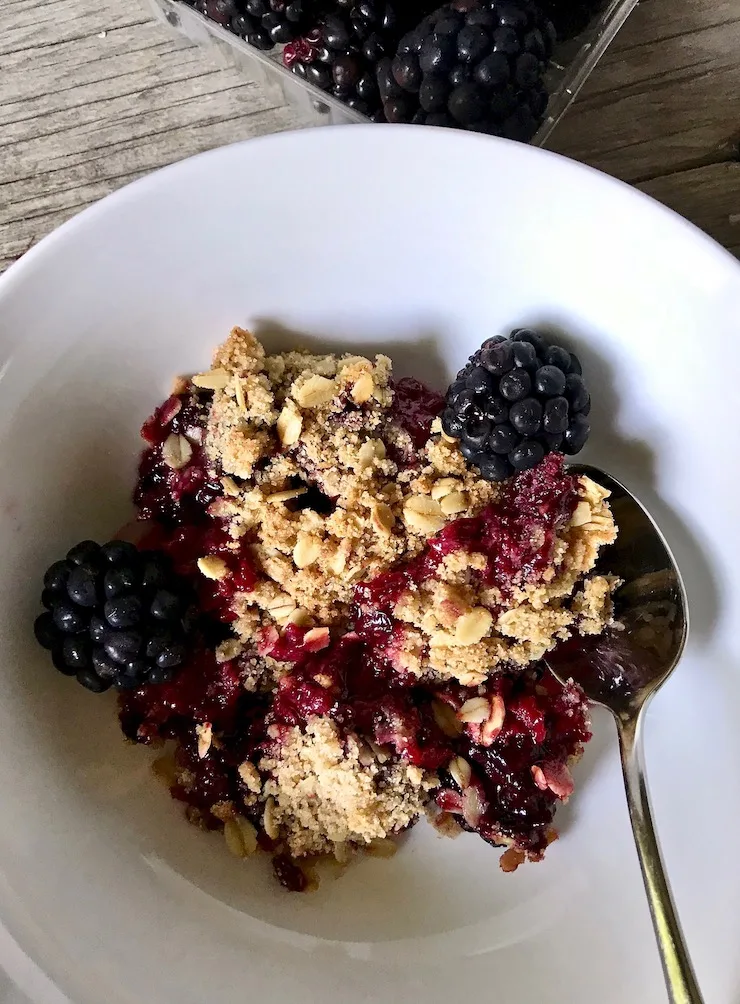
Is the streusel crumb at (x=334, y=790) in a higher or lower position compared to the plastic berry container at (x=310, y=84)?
lower

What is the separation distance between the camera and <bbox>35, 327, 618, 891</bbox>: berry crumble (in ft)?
3.73

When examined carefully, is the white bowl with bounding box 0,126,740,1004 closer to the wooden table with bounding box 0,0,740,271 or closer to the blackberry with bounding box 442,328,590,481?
the blackberry with bounding box 442,328,590,481

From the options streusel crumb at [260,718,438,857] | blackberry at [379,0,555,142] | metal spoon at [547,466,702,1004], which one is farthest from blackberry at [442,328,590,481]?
streusel crumb at [260,718,438,857]

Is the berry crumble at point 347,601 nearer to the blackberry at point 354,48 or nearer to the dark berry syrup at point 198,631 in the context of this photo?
the dark berry syrup at point 198,631

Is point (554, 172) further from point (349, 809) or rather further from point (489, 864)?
point (489, 864)

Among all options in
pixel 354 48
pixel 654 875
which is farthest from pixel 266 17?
pixel 654 875

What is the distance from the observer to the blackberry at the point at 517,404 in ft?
3.58

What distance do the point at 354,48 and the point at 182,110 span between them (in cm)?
34

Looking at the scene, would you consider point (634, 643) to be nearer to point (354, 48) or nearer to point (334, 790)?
point (334, 790)

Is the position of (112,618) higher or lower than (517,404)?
lower

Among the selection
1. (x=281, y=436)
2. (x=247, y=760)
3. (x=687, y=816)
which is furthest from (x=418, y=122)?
(x=687, y=816)

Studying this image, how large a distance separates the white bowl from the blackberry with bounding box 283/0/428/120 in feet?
Result: 0.96

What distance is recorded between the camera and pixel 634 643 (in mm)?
1233

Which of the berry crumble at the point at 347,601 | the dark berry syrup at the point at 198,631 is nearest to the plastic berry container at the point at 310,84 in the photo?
the berry crumble at the point at 347,601
